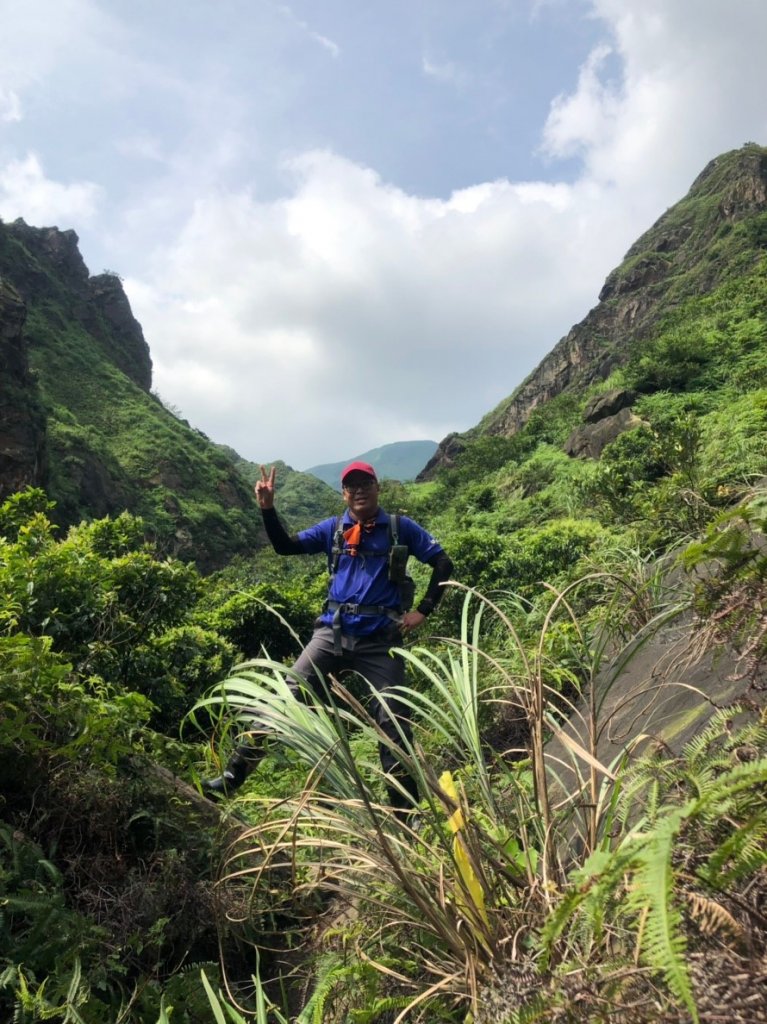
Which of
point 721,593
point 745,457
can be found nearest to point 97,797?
Answer: point 721,593

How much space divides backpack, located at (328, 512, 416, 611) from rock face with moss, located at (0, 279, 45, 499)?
22582mm

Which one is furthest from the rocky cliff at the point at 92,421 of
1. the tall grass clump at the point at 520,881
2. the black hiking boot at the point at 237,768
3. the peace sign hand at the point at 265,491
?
the tall grass clump at the point at 520,881

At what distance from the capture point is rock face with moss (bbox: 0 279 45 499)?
2408cm

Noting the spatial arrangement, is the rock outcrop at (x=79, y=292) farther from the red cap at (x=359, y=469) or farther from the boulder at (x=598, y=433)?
the red cap at (x=359, y=469)

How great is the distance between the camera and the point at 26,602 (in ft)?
11.8

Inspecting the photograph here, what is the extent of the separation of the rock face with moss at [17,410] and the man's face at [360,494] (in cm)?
2261

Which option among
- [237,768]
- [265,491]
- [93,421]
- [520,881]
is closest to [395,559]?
[265,491]

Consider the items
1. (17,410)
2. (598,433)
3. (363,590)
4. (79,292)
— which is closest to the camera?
(363,590)

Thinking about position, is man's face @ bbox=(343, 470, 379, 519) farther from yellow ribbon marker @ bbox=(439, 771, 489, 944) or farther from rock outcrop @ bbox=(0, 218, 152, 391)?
rock outcrop @ bbox=(0, 218, 152, 391)

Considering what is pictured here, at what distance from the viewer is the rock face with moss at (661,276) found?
39000 mm

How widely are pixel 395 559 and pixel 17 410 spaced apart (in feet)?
87.8

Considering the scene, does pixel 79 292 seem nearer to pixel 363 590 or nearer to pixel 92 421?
pixel 92 421

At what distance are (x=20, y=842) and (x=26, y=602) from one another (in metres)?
2.07

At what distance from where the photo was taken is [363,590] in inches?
123
